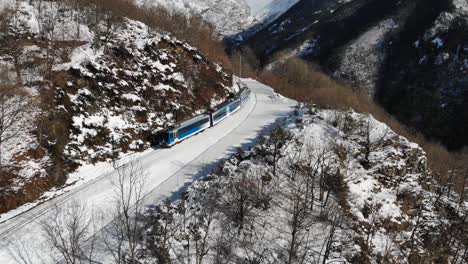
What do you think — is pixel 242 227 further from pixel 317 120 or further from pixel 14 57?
pixel 14 57

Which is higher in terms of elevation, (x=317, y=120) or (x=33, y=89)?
(x=33, y=89)

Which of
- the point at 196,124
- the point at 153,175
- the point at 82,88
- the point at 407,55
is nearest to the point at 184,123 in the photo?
the point at 196,124

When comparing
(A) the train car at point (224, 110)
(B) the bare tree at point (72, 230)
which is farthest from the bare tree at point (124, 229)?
(A) the train car at point (224, 110)

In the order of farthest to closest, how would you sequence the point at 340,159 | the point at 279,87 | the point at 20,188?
1. the point at 279,87
2. the point at 340,159
3. the point at 20,188

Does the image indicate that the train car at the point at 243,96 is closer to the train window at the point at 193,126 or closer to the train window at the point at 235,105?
the train window at the point at 235,105

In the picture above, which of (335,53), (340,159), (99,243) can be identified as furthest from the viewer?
(335,53)

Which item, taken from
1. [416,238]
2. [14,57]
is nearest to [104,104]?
[14,57]

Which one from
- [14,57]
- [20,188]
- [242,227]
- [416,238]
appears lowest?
[416,238]
